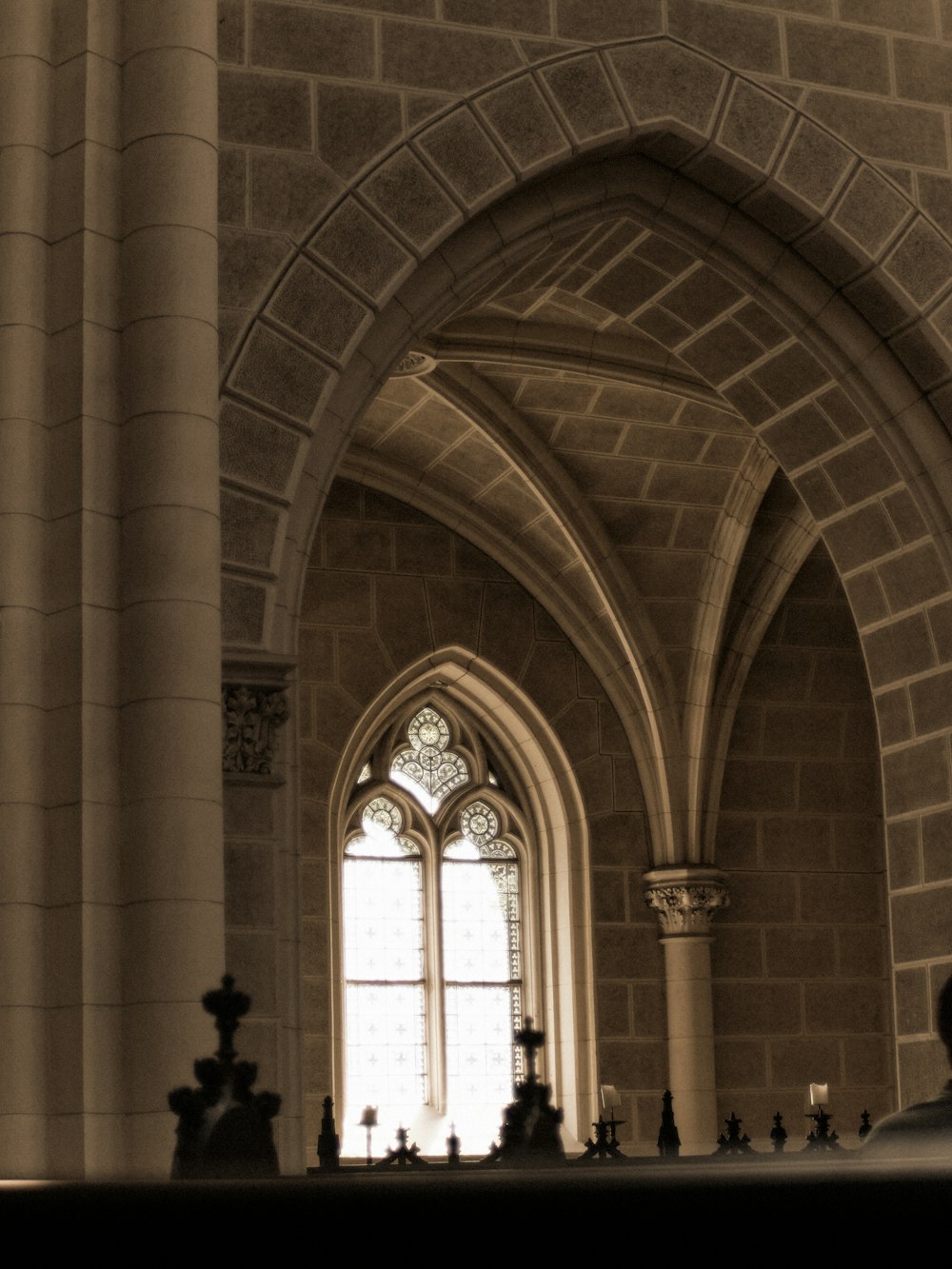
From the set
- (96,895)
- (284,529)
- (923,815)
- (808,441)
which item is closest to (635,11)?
(808,441)

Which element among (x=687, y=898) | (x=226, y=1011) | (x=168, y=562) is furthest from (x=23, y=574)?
(x=687, y=898)

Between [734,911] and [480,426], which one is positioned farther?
[734,911]

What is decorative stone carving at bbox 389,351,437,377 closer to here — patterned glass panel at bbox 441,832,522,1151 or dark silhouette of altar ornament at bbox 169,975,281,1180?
patterned glass panel at bbox 441,832,522,1151

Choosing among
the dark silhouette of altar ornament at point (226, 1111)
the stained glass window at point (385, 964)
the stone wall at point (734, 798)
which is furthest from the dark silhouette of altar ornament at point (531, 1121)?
the stained glass window at point (385, 964)

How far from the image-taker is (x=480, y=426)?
12.6 meters

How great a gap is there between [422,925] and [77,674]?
854 centimetres

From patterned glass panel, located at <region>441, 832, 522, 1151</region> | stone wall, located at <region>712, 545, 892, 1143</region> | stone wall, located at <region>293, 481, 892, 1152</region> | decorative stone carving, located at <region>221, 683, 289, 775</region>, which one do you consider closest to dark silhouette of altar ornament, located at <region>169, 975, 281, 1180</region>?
decorative stone carving, located at <region>221, 683, 289, 775</region>

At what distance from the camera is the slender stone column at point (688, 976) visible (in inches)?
521

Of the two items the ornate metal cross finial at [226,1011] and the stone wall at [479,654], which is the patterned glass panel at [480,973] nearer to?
the stone wall at [479,654]

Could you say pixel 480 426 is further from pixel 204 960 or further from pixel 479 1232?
Result: pixel 479 1232

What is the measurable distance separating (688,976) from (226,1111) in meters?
9.70

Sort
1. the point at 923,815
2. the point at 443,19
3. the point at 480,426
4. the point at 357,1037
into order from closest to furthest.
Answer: the point at 443,19, the point at 923,815, the point at 480,426, the point at 357,1037

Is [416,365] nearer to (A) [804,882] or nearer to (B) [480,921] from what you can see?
(B) [480,921]

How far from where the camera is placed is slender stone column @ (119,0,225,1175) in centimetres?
545
